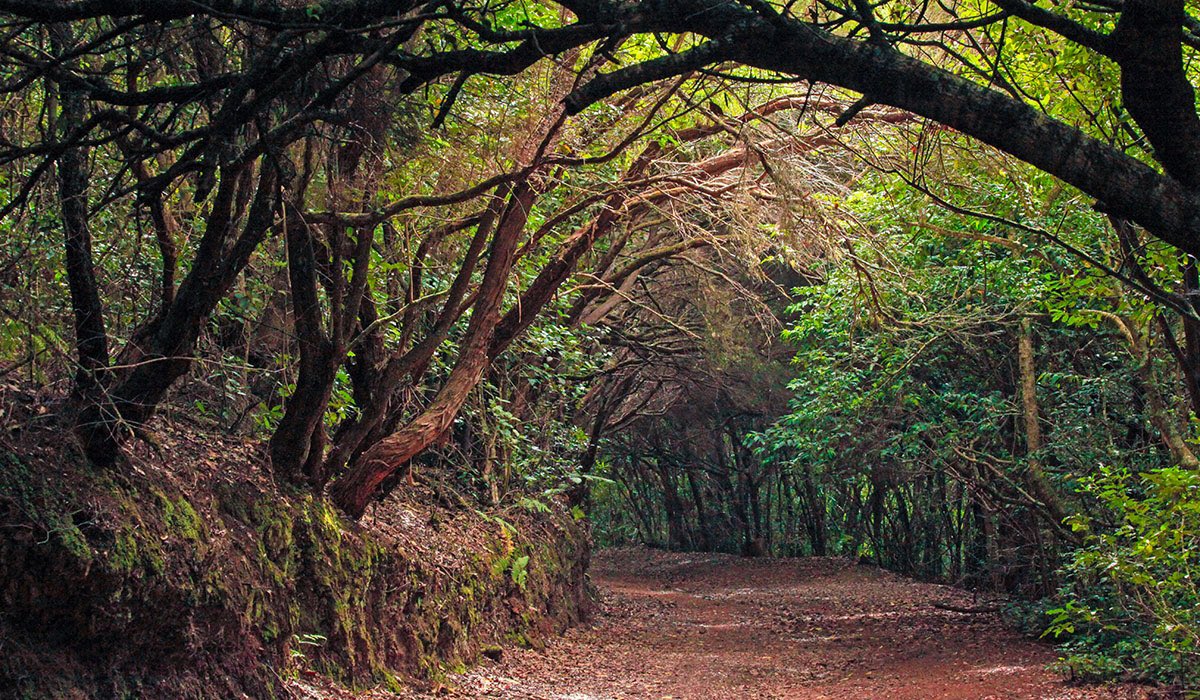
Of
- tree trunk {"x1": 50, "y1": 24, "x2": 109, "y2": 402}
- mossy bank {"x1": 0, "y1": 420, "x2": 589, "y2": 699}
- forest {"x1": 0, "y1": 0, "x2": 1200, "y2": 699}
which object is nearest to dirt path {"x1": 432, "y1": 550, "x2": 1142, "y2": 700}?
forest {"x1": 0, "y1": 0, "x2": 1200, "y2": 699}

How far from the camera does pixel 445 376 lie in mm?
10867

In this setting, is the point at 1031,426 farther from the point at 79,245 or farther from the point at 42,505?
the point at 42,505

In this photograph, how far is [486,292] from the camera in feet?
28.9

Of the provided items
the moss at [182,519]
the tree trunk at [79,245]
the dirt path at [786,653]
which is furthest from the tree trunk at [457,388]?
the tree trunk at [79,245]

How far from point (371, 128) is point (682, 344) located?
13368 millimetres

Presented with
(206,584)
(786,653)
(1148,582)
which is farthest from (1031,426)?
(206,584)

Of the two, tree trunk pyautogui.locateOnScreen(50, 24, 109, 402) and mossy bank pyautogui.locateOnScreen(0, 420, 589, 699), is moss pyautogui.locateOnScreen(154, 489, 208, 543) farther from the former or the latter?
tree trunk pyautogui.locateOnScreen(50, 24, 109, 402)

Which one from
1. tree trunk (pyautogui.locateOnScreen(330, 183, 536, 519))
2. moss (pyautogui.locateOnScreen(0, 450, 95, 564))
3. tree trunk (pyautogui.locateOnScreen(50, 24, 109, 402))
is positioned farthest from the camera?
tree trunk (pyautogui.locateOnScreen(330, 183, 536, 519))

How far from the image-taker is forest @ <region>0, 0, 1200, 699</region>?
12.3ft

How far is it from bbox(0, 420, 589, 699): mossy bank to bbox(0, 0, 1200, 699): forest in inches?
0.9

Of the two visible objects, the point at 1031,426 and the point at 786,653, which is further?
the point at 1031,426

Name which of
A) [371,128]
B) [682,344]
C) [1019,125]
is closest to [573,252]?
[371,128]

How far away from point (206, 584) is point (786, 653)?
812 centimetres

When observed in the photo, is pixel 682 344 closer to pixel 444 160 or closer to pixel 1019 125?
pixel 444 160
